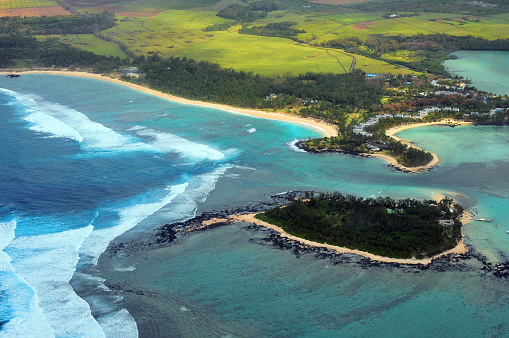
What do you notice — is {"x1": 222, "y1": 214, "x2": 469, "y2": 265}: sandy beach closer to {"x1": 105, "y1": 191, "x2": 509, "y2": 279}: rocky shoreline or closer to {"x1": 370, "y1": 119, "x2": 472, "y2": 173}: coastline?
{"x1": 105, "y1": 191, "x2": 509, "y2": 279}: rocky shoreline

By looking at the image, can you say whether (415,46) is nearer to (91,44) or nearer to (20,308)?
(91,44)

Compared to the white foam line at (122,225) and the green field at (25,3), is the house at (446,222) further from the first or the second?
the green field at (25,3)

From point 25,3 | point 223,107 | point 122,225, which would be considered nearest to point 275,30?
point 223,107

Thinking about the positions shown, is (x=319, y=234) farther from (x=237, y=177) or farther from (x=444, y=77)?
(x=444, y=77)

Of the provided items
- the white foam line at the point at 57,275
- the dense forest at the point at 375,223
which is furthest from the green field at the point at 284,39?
the white foam line at the point at 57,275

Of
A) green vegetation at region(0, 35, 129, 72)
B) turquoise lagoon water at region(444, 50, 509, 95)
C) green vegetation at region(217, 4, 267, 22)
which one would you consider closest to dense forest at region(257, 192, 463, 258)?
turquoise lagoon water at region(444, 50, 509, 95)

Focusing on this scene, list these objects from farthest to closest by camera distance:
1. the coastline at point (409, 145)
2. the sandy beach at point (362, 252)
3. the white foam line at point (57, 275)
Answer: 1. the coastline at point (409, 145)
2. the sandy beach at point (362, 252)
3. the white foam line at point (57, 275)
